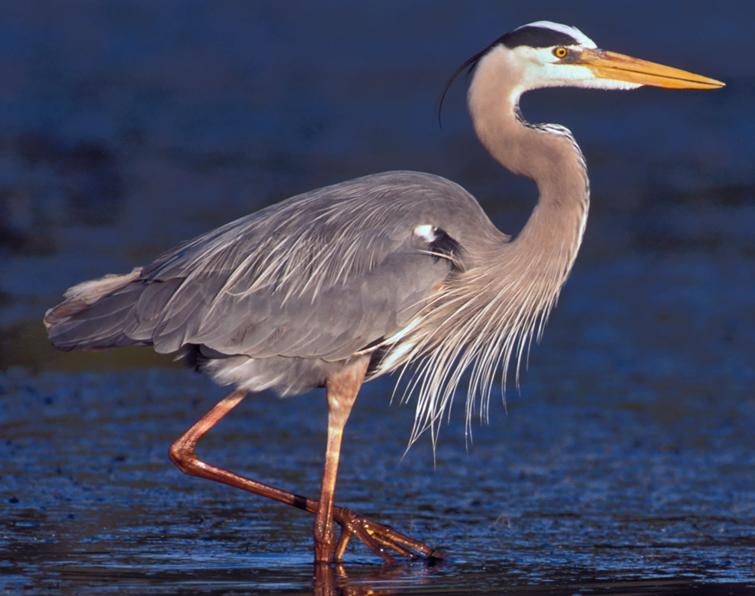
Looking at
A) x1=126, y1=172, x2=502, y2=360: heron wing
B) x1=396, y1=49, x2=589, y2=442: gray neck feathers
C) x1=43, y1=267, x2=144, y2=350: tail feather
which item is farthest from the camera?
x1=43, y1=267, x2=144, y2=350: tail feather

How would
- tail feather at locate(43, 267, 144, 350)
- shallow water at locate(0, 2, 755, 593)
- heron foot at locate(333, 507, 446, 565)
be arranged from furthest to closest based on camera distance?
tail feather at locate(43, 267, 144, 350)
shallow water at locate(0, 2, 755, 593)
heron foot at locate(333, 507, 446, 565)

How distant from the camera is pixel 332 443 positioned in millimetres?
7070

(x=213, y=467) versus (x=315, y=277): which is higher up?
(x=315, y=277)

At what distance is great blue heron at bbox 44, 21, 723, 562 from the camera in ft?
23.3

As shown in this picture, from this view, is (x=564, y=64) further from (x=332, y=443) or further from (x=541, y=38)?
(x=332, y=443)

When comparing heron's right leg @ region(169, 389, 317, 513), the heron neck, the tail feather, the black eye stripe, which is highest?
the black eye stripe

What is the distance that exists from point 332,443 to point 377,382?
10.5 feet

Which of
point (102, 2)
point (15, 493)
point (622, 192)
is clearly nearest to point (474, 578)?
point (15, 493)

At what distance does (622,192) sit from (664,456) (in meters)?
6.94

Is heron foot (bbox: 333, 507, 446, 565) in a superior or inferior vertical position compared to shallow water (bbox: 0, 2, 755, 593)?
inferior

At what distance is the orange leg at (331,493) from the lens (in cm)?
685

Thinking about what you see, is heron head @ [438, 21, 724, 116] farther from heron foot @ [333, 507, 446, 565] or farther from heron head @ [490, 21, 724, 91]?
heron foot @ [333, 507, 446, 565]

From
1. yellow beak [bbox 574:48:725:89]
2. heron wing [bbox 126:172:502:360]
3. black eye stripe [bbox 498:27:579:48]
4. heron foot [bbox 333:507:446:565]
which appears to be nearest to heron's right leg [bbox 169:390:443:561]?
heron foot [bbox 333:507:446:565]

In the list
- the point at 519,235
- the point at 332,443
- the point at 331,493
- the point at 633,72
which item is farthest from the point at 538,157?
the point at 331,493
